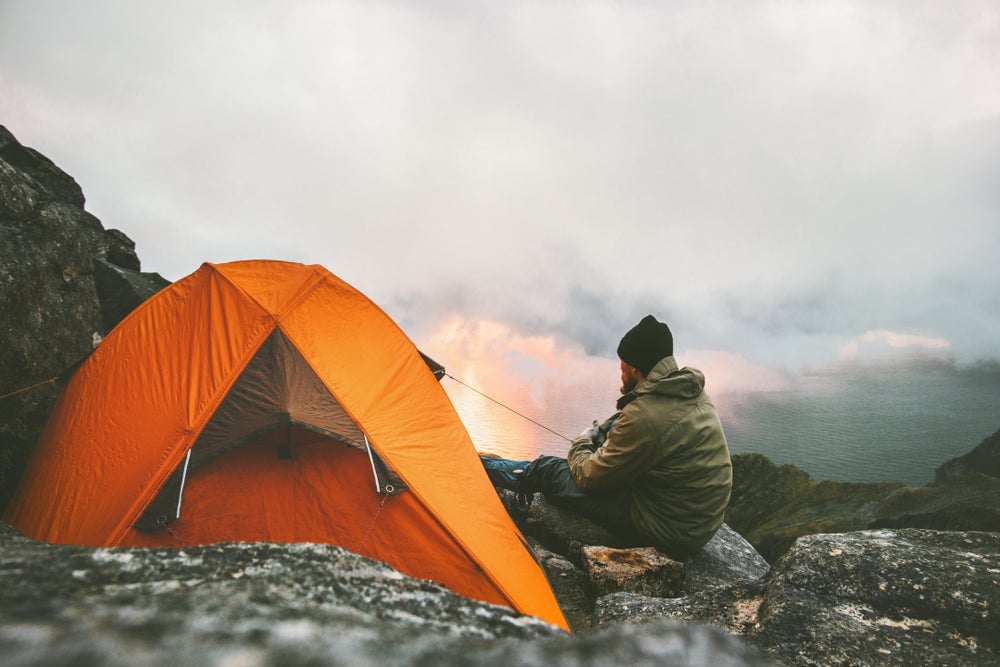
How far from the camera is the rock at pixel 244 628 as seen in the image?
541 millimetres

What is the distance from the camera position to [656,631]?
0.64m

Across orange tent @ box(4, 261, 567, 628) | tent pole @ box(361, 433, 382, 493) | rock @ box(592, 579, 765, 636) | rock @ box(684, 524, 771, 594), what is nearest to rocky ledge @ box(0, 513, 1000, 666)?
rock @ box(592, 579, 765, 636)

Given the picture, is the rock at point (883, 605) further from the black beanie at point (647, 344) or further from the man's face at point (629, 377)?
the man's face at point (629, 377)

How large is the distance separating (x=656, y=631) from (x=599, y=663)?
0.39ft

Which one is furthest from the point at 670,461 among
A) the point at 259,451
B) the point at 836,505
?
the point at 836,505

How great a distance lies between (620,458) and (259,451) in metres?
3.57

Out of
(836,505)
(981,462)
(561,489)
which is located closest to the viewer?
(561,489)

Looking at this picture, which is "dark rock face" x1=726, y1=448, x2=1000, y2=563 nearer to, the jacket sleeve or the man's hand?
the man's hand

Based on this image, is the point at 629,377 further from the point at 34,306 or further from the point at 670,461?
the point at 34,306

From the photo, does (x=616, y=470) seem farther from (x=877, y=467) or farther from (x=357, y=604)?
(x=877, y=467)

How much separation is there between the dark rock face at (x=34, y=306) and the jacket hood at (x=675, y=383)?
6.47 metres

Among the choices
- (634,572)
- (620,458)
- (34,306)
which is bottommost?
(634,572)

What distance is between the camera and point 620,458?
4.34m

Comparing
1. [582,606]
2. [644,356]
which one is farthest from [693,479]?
[582,606]
